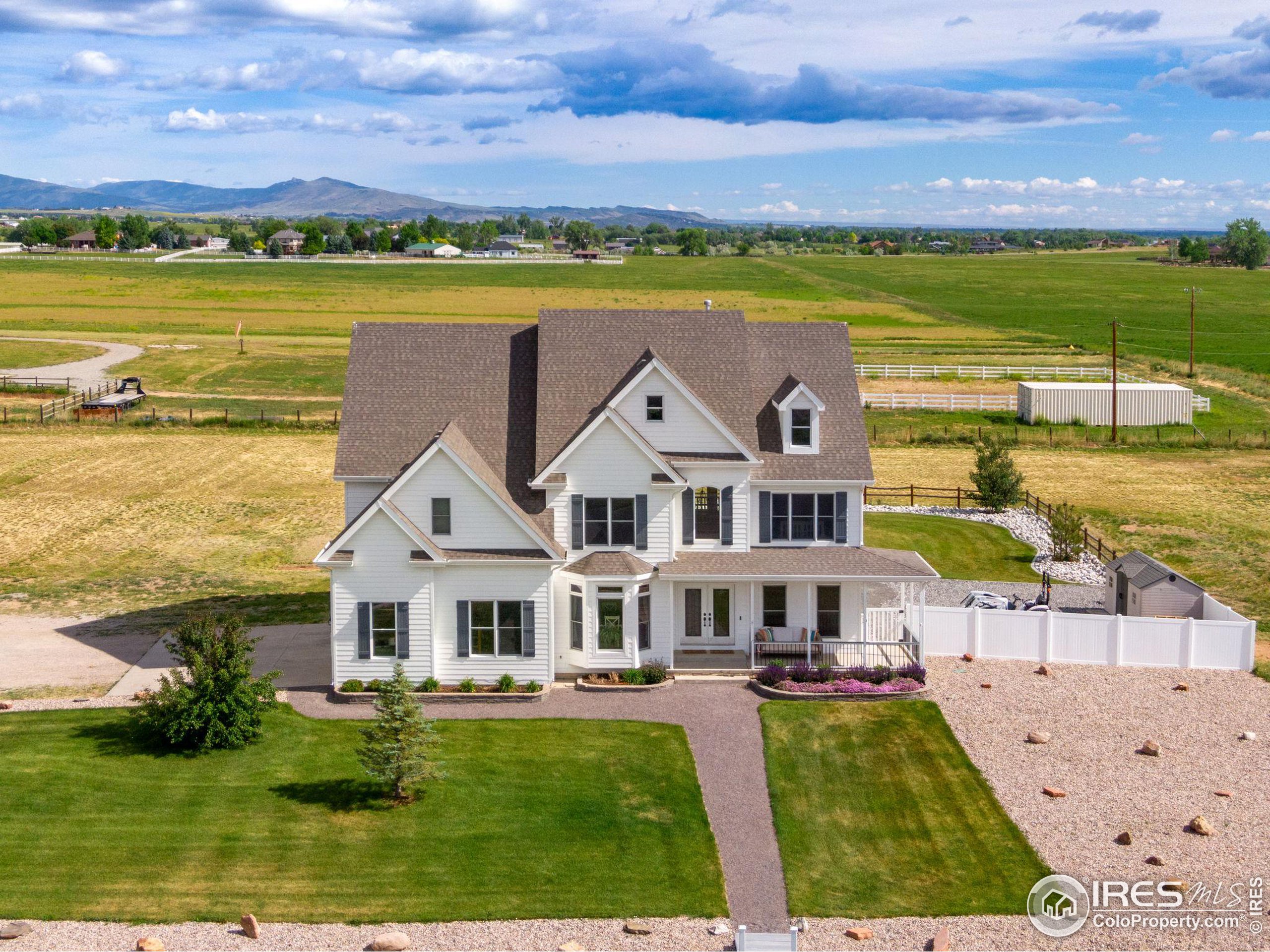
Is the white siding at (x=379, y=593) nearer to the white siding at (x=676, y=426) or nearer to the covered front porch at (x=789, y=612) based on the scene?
the covered front porch at (x=789, y=612)

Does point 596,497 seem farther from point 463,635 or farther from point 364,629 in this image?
point 364,629

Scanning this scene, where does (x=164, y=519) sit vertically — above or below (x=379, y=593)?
below

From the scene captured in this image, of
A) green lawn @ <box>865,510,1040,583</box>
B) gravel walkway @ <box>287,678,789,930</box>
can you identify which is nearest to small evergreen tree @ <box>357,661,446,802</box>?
gravel walkway @ <box>287,678,789,930</box>

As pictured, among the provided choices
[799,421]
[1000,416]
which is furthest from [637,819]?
[1000,416]

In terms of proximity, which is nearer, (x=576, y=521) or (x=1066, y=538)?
(x=576, y=521)

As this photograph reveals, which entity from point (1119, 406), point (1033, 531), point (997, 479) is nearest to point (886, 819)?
point (1033, 531)

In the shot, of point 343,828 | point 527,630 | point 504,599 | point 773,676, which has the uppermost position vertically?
point 504,599

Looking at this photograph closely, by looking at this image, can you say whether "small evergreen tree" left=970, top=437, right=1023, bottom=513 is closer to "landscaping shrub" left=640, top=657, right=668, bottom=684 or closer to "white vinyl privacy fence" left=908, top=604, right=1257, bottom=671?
"white vinyl privacy fence" left=908, top=604, right=1257, bottom=671

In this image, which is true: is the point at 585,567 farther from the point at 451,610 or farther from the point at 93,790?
the point at 93,790
